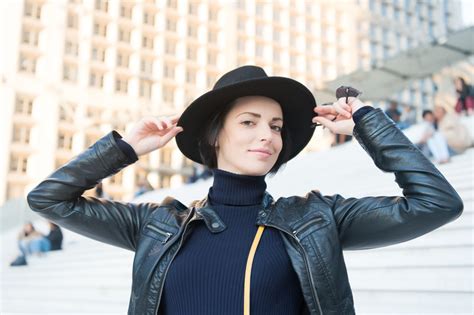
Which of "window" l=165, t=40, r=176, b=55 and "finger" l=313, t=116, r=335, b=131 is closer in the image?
"finger" l=313, t=116, r=335, b=131


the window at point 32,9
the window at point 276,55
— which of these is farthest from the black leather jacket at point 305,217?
the window at point 276,55

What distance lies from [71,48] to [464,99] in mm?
32329

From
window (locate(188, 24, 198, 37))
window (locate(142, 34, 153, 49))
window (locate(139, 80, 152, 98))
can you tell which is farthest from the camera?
window (locate(188, 24, 198, 37))

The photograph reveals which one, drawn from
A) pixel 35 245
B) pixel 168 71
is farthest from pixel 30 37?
pixel 35 245

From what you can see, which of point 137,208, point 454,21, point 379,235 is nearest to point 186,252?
point 137,208

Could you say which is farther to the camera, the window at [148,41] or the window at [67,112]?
the window at [148,41]

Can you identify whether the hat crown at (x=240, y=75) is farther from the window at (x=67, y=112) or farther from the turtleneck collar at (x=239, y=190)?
the window at (x=67, y=112)

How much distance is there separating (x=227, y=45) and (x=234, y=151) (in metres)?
43.1

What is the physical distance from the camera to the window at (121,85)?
38366 millimetres

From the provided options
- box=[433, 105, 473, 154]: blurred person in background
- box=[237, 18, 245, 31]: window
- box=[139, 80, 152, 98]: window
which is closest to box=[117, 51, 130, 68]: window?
box=[139, 80, 152, 98]: window

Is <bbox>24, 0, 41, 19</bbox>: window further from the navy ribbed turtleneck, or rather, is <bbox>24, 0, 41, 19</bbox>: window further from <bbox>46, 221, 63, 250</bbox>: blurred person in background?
the navy ribbed turtleneck

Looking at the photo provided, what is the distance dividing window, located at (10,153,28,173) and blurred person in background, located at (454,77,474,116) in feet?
97.5

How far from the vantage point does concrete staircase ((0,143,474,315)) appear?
11.4 feet

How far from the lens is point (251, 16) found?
150 ft
